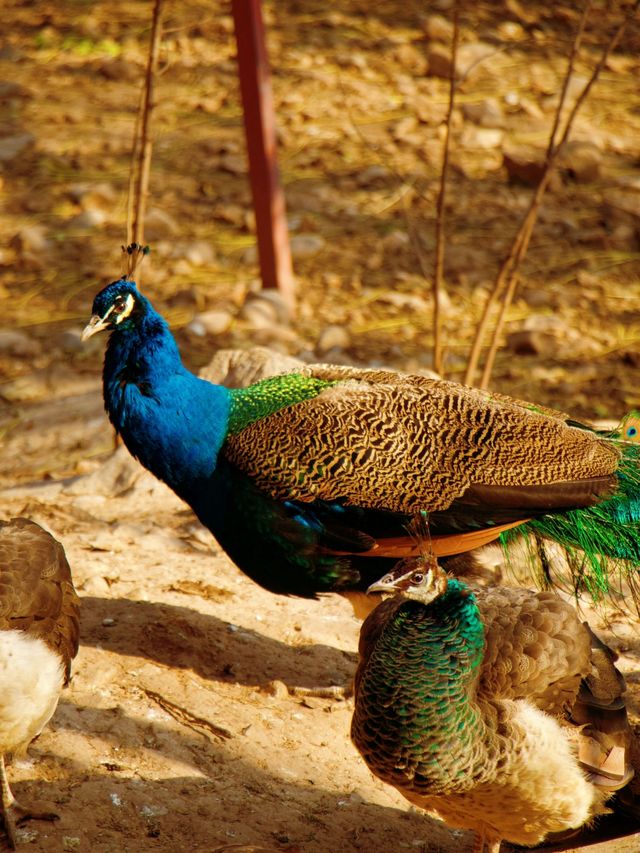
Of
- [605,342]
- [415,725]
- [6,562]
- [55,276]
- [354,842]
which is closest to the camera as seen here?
[415,725]

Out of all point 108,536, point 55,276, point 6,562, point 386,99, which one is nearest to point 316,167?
point 386,99

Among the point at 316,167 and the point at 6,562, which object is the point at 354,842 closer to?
the point at 6,562

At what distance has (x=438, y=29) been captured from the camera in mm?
8398

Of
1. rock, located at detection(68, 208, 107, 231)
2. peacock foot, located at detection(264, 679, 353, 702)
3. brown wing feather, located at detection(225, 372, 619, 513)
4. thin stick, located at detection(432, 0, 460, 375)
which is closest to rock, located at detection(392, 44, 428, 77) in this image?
rock, located at detection(68, 208, 107, 231)

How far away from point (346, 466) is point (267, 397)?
0.38 meters

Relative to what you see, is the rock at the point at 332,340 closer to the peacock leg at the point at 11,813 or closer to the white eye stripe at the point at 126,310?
the white eye stripe at the point at 126,310

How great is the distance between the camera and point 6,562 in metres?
2.80

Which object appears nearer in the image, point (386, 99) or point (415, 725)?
point (415, 725)

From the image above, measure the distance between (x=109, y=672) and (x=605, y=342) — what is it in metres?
3.56

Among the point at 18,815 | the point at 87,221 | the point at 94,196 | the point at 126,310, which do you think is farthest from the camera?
the point at 94,196

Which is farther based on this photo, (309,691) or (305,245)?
(305,245)

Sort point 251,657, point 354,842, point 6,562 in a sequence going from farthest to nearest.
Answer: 1. point 251,657
2. point 354,842
3. point 6,562

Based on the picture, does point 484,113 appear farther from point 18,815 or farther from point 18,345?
point 18,815

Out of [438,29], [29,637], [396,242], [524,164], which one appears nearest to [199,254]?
[396,242]
